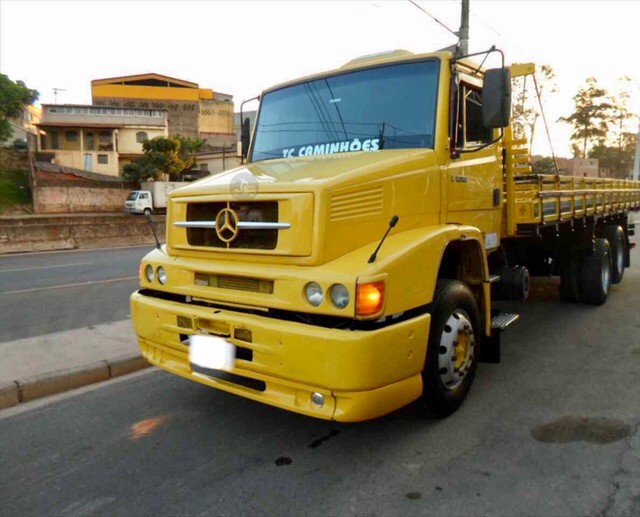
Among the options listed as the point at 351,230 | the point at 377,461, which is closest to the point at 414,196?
the point at 351,230

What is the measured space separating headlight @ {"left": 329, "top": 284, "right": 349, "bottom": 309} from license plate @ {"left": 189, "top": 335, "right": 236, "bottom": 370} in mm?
766

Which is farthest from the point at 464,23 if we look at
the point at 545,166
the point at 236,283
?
the point at 236,283

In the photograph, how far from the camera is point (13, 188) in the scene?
32469mm

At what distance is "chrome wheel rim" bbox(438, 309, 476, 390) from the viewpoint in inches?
147

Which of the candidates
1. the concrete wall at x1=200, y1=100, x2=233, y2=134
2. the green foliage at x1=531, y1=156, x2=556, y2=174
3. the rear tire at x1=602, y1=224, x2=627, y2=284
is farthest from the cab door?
the concrete wall at x1=200, y1=100, x2=233, y2=134

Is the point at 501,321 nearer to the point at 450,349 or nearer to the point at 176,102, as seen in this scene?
the point at 450,349

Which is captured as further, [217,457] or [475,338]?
[475,338]

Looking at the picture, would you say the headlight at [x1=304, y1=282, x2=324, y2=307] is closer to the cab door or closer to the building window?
the cab door

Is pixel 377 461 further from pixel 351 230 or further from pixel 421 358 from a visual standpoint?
pixel 351 230

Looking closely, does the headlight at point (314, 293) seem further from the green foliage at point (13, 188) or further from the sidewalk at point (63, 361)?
the green foliage at point (13, 188)

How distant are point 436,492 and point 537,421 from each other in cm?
129

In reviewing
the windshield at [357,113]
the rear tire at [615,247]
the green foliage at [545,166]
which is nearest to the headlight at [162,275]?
the windshield at [357,113]

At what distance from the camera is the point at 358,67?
14.9 feet

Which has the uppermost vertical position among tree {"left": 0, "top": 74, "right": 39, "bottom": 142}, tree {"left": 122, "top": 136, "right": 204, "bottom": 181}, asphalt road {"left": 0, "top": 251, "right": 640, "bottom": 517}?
tree {"left": 0, "top": 74, "right": 39, "bottom": 142}
